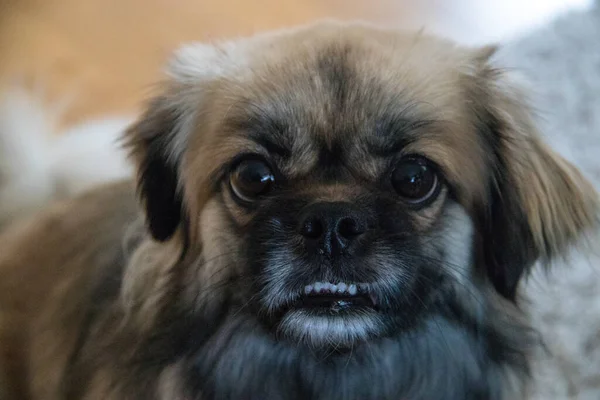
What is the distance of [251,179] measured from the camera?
92 centimetres

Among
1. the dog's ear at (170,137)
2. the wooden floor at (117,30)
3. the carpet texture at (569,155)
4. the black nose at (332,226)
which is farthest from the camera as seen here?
the wooden floor at (117,30)

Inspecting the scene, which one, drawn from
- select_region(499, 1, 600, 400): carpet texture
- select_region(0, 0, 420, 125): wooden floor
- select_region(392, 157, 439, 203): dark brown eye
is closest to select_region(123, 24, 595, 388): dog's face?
select_region(392, 157, 439, 203): dark brown eye

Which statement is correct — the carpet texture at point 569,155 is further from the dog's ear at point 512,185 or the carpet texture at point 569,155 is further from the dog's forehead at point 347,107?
the dog's forehead at point 347,107

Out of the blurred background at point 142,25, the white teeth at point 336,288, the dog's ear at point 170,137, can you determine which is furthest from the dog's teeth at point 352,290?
the blurred background at point 142,25

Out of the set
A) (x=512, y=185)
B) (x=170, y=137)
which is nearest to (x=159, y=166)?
(x=170, y=137)

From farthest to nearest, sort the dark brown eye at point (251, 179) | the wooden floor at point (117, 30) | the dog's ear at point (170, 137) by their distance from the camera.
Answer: the wooden floor at point (117, 30) → the dog's ear at point (170, 137) → the dark brown eye at point (251, 179)

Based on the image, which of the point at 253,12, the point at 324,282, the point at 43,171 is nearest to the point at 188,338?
the point at 324,282

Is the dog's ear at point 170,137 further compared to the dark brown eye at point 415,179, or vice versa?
the dog's ear at point 170,137

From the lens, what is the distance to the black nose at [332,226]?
2.62 ft

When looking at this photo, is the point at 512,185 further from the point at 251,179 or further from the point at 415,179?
the point at 251,179

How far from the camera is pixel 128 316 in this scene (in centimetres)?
108

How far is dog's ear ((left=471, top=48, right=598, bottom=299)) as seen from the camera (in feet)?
3.20

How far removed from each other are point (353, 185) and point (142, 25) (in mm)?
1509

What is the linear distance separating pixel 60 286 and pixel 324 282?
55 cm
